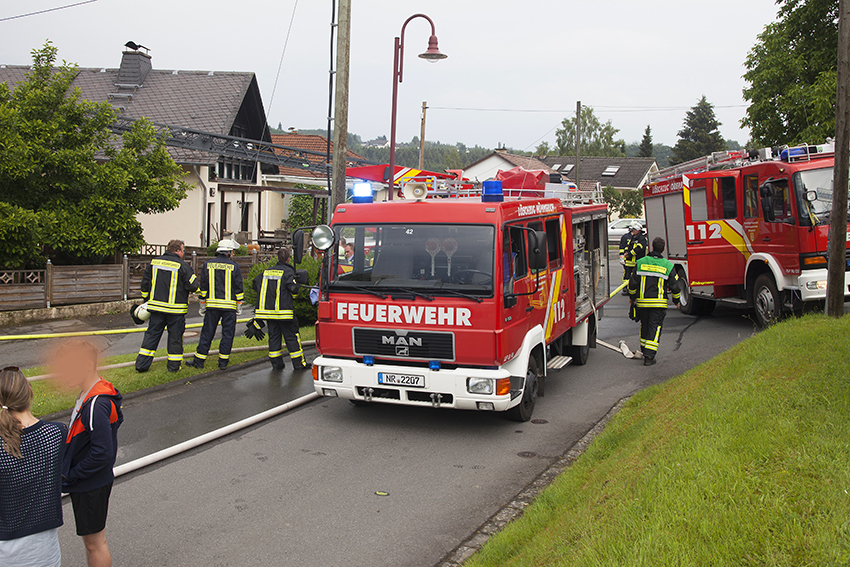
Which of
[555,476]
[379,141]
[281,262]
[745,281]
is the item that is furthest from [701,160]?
[379,141]

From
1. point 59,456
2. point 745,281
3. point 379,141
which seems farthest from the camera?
point 379,141

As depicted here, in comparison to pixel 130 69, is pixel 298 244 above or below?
below

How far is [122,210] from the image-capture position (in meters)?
17.8

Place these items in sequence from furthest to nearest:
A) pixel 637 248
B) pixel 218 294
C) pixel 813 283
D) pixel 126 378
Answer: pixel 637 248 < pixel 813 283 < pixel 218 294 < pixel 126 378

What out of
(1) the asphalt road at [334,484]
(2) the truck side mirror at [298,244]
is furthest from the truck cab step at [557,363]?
(2) the truck side mirror at [298,244]

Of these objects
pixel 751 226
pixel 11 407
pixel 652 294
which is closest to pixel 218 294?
pixel 652 294

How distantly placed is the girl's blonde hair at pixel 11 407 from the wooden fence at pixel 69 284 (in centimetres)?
1269

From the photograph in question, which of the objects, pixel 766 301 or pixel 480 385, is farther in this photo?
pixel 766 301

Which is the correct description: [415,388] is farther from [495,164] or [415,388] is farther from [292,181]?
[495,164]

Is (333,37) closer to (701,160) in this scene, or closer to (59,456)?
(701,160)

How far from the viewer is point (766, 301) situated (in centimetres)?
1206

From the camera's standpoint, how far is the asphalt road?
480 cm

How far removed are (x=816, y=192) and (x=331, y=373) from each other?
846cm

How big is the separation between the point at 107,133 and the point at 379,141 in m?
159
